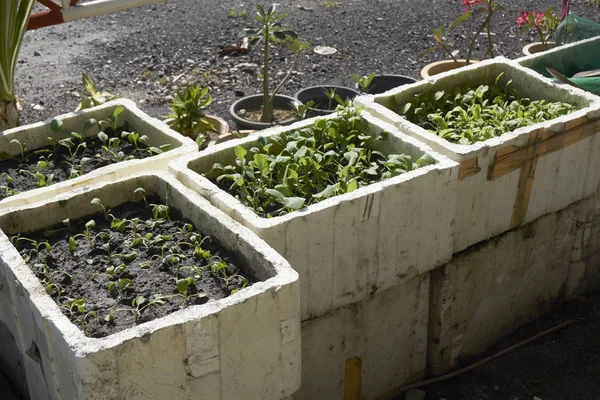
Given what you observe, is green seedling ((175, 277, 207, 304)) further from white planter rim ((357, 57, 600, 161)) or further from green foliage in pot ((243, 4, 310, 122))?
green foliage in pot ((243, 4, 310, 122))

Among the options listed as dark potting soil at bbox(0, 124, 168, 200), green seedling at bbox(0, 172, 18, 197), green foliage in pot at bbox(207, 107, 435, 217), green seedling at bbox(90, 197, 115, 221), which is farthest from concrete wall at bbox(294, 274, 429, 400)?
green seedling at bbox(0, 172, 18, 197)

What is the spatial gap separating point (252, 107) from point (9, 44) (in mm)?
1834

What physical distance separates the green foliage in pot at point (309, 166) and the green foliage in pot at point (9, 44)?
121 cm

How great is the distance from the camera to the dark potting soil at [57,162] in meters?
3.33

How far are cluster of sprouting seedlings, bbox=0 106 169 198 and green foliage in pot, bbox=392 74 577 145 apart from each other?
45.0 inches

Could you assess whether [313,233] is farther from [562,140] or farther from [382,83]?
[382,83]

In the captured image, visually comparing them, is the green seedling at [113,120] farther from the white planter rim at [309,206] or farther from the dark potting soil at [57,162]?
the white planter rim at [309,206]

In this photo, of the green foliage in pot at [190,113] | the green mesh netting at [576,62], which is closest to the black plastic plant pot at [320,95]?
the green foliage in pot at [190,113]

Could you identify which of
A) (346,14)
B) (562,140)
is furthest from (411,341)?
(346,14)

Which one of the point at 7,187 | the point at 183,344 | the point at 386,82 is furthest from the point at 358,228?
the point at 386,82

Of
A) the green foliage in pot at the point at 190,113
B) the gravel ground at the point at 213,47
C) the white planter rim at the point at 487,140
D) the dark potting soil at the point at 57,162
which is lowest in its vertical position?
the gravel ground at the point at 213,47

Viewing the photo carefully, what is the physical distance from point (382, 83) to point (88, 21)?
10.5 feet

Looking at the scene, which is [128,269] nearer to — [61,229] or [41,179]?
[61,229]

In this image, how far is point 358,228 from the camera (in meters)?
3.03
